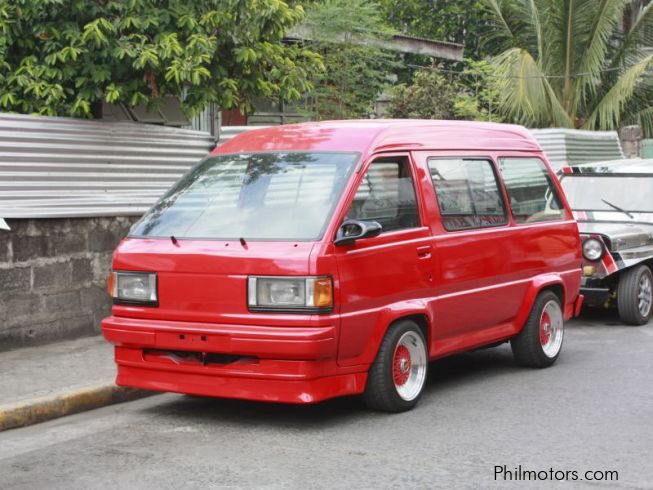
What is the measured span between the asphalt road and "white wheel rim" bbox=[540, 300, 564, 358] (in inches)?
21.1

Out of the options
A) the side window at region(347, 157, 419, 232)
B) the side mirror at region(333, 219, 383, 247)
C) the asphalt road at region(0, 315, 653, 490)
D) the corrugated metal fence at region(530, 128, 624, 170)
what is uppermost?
the corrugated metal fence at region(530, 128, 624, 170)

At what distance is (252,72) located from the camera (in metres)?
11.5

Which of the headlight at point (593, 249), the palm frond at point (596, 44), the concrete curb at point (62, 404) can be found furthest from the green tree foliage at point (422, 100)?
the concrete curb at point (62, 404)

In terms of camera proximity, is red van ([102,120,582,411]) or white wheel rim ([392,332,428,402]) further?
white wheel rim ([392,332,428,402])

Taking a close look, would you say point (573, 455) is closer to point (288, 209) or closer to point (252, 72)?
point (288, 209)

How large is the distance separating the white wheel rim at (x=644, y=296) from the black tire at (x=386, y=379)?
5.11 m

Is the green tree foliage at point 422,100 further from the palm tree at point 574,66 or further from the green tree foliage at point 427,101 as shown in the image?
the palm tree at point 574,66

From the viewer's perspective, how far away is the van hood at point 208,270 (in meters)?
6.68

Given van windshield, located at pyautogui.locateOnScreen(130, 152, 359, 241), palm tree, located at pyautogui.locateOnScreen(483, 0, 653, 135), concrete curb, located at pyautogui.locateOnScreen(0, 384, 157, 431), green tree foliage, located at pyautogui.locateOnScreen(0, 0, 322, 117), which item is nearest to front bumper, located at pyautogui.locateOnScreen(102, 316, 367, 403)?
concrete curb, located at pyautogui.locateOnScreen(0, 384, 157, 431)

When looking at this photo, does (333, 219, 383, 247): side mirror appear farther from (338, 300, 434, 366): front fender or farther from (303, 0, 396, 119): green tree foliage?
(303, 0, 396, 119): green tree foliage

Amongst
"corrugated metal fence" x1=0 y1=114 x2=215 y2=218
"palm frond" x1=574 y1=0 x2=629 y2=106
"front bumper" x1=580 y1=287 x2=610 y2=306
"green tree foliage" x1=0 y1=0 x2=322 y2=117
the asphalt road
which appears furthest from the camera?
"palm frond" x1=574 y1=0 x2=629 y2=106

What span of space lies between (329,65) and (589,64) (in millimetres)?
6646

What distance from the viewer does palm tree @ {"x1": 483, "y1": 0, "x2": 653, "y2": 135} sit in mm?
20828

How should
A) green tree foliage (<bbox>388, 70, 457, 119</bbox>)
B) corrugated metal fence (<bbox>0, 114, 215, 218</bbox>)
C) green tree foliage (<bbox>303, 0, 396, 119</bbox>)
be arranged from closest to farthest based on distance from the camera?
corrugated metal fence (<bbox>0, 114, 215, 218</bbox>), green tree foliage (<bbox>303, 0, 396, 119</bbox>), green tree foliage (<bbox>388, 70, 457, 119</bbox>)
